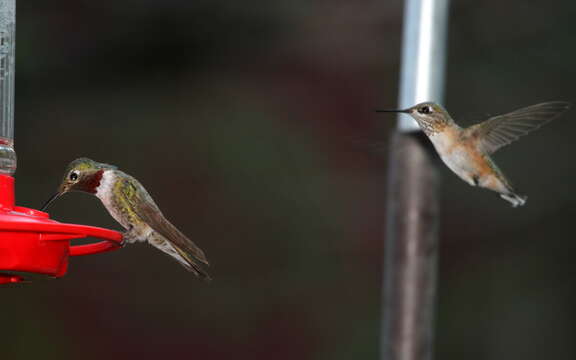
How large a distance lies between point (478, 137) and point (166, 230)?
136cm

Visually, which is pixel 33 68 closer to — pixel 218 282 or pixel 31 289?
pixel 31 289

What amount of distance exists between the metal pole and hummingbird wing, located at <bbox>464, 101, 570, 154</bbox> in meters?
0.20

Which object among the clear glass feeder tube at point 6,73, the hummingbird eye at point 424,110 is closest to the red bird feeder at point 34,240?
the clear glass feeder tube at point 6,73

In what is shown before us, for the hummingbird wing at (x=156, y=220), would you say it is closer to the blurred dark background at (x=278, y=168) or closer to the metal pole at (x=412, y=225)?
the metal pole at (x=412, y=225)

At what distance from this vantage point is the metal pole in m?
3.30

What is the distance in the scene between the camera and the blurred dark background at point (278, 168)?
7180mm

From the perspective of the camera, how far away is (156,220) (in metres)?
2.78

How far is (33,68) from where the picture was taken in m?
7.33

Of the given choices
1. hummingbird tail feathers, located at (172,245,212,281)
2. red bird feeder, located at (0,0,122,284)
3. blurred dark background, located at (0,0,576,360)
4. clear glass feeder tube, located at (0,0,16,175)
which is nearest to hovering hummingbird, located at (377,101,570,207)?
hummingbird tail feathers, located at (172,245,212,281)

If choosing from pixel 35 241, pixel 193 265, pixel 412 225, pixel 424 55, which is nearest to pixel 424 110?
pixel 424 55

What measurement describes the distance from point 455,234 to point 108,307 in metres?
2.89

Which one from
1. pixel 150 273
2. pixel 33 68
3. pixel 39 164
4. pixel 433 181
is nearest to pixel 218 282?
pixel 150 273

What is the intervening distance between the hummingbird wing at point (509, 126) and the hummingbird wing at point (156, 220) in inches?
47.2

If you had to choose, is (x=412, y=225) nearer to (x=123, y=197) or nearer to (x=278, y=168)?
(x=123, y=197)
